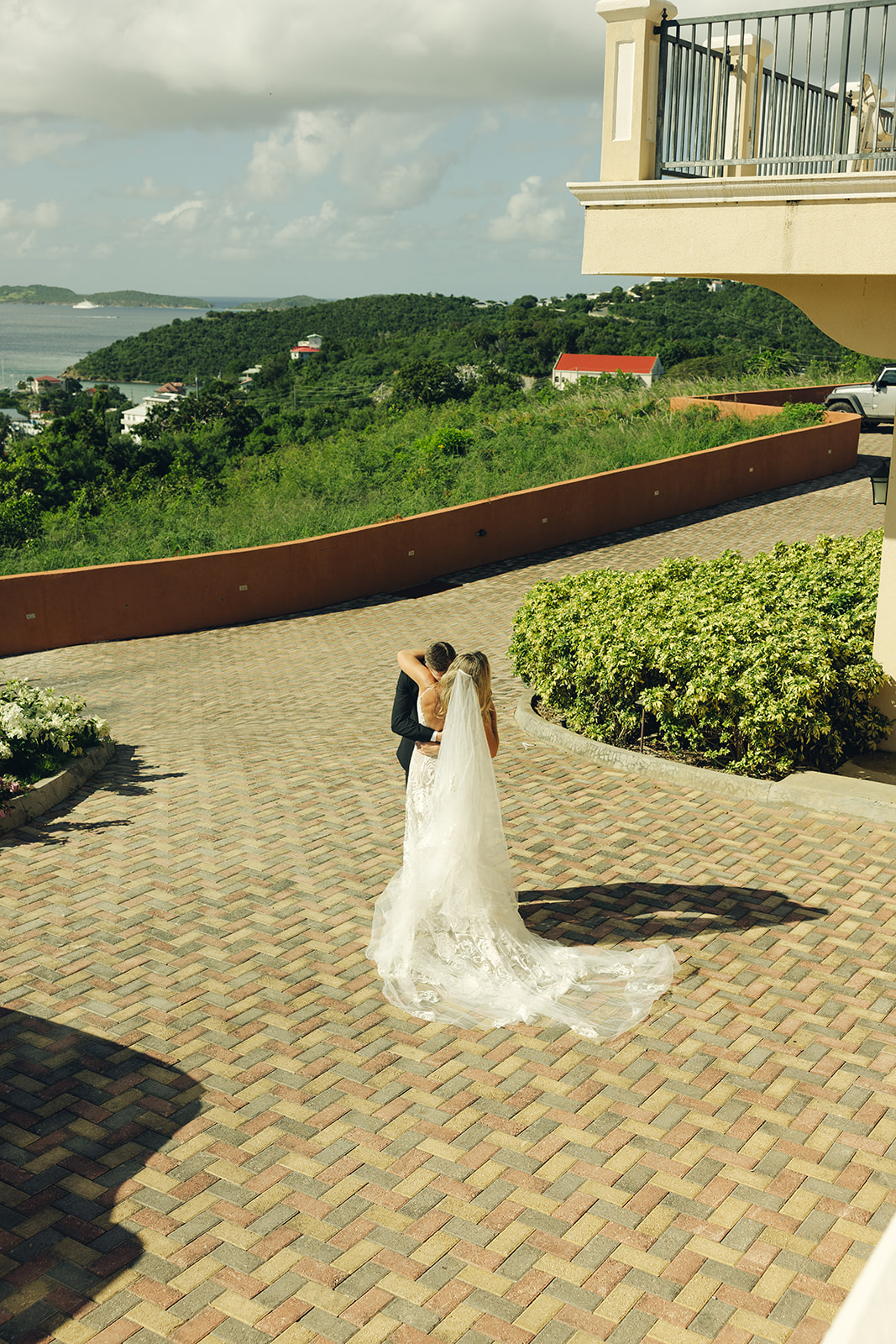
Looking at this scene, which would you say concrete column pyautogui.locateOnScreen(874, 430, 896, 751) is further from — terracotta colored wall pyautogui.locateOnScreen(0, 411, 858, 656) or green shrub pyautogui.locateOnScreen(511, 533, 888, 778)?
terracotta colored wall pyautogui.locateOnScreen(0, 411, 858, 656)

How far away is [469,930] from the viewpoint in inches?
229

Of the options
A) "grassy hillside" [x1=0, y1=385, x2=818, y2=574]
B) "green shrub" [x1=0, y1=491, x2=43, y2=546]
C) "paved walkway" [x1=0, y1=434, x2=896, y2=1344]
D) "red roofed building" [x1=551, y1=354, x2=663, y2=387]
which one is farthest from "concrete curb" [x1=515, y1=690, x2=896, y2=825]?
"red roofed building" [x1=551, y1=354, x2=663, y2=387]

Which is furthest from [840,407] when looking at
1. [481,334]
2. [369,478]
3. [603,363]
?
[481,334]

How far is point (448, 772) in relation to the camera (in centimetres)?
588

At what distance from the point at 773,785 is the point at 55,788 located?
529 centimetres

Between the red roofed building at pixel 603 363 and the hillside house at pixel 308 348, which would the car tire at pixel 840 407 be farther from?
the hillside house at pixel 308 348

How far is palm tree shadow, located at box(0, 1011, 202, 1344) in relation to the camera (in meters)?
3.69

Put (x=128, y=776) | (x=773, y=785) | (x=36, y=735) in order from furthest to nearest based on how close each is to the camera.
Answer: (x=128, y=776), (x=36, y=735), (x=773, y=785)

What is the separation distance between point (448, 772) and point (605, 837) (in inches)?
77.6

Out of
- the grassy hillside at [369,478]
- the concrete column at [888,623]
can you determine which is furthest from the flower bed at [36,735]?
the grassy hillside at [369,478]

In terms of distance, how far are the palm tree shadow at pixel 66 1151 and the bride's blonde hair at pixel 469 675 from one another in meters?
2.29

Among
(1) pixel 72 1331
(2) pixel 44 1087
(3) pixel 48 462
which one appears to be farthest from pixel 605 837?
(3) pixel 48 462

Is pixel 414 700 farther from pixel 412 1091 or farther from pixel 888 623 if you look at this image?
pixel 888 623

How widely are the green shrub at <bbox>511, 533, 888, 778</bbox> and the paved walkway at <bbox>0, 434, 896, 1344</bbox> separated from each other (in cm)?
65
